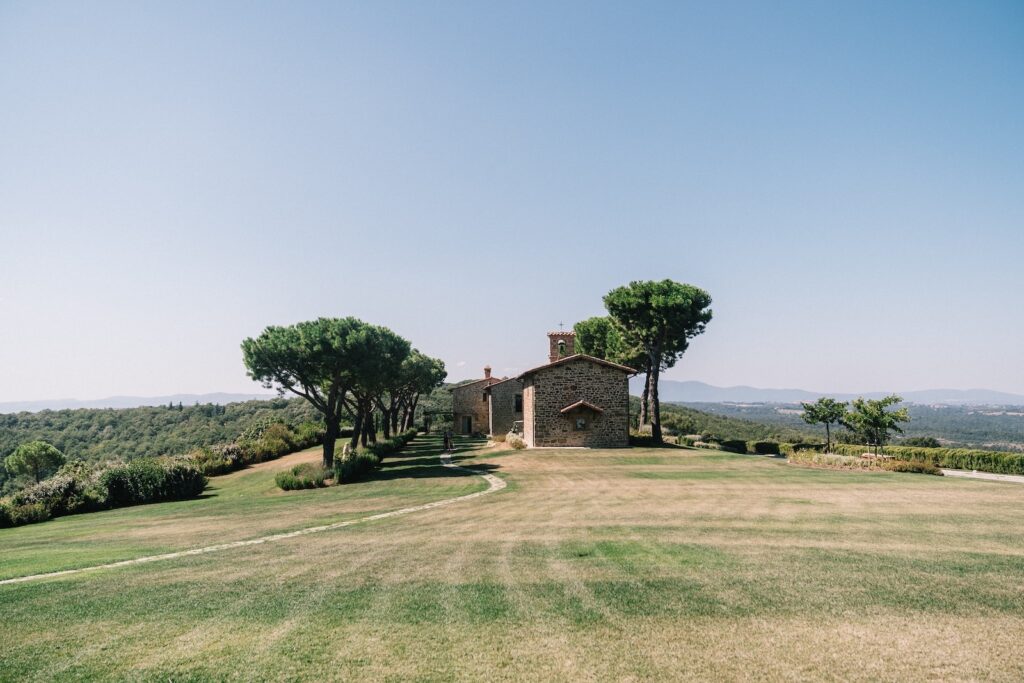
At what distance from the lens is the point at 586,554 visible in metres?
10.1

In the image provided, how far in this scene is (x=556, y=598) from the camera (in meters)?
7.86

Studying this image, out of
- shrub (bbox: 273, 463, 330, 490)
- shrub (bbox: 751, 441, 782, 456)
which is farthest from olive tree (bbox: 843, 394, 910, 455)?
shrub (bbox: 273, 463, 330, 490)

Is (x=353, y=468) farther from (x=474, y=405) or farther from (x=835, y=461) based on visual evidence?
(x=474, y=405)

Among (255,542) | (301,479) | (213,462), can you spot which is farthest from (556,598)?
(213,462)

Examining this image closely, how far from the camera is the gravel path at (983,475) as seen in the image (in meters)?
22.4

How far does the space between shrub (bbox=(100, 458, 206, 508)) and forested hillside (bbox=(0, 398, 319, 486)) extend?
36.2 metres

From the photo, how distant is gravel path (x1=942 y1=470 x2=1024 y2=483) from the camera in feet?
73.6

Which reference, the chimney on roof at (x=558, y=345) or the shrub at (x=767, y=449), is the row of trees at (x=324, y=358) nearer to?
the chimney on roof at (x=558, y=345)

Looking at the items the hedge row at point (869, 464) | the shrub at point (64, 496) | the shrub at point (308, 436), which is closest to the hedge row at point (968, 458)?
the hedge row at point (869, 464)

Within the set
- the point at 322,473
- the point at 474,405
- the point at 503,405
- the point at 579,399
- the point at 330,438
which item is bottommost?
the point at 322,473

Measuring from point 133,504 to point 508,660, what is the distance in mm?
25707

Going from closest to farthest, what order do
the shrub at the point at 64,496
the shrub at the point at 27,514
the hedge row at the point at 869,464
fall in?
the shrub at the point at 27,514 → the shrub at the point at 64,496 → the hedge row at the point at 869,464

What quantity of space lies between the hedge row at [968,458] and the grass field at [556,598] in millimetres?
12401

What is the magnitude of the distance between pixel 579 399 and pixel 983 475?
2056cm
